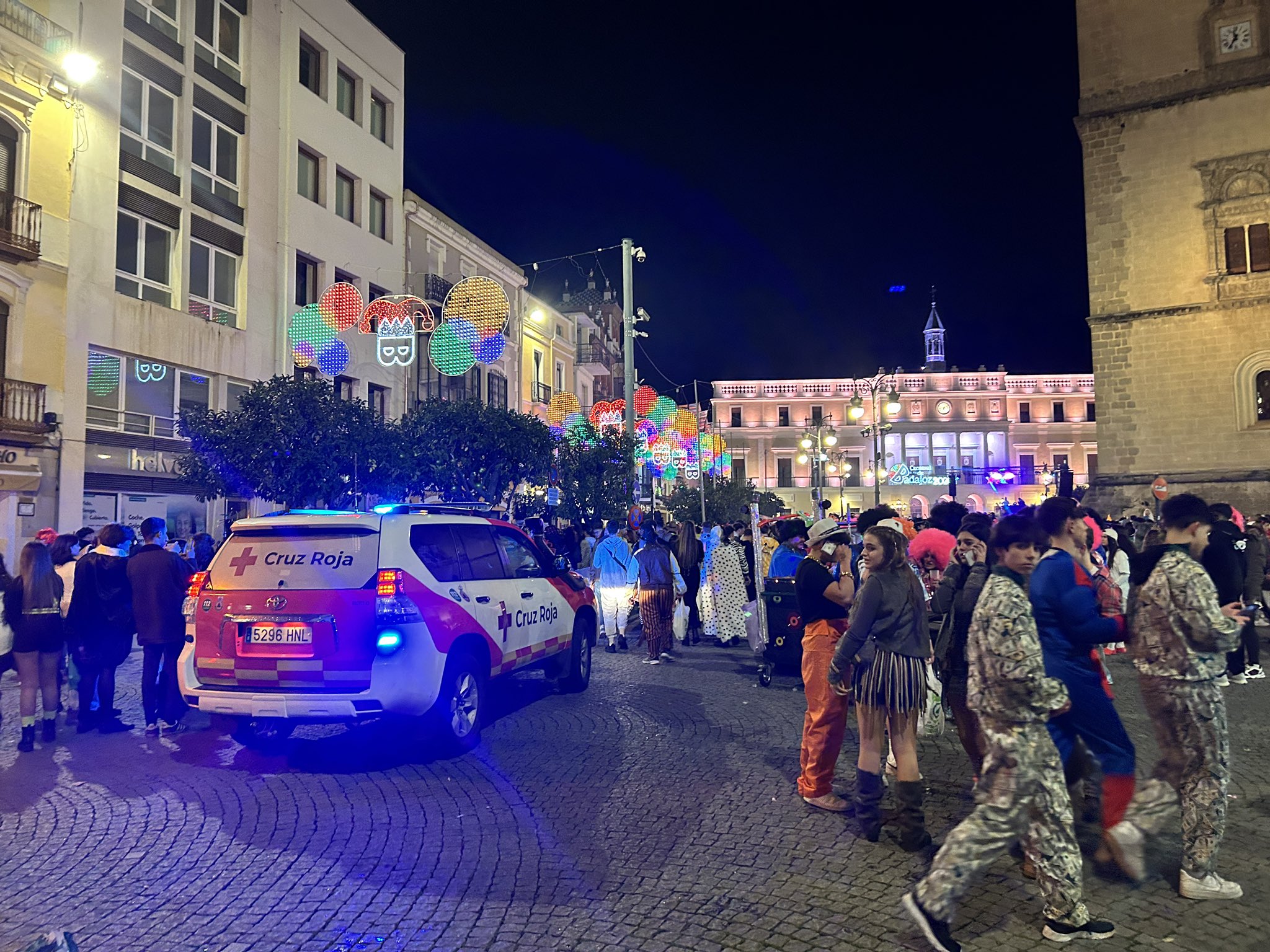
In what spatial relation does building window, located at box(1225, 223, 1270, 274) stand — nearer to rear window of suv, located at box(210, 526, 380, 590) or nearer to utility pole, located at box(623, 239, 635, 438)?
utility pole, located at box(623, 239, 635, 438)

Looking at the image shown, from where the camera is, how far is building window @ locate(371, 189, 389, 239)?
26.3 meters

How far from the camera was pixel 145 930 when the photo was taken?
3.86 metres

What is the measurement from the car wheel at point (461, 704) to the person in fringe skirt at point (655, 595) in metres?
4.01

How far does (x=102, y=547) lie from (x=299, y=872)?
476 centimetres

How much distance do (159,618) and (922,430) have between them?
7104cm

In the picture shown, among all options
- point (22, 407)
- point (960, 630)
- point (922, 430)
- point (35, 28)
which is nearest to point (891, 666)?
point (960, 630)

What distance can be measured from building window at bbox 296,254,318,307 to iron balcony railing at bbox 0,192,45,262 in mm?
7131

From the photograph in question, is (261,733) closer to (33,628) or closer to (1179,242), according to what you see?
(33,628)

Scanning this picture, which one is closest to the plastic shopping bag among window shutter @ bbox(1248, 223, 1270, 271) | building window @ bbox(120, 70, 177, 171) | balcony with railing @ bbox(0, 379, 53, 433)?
balcony with railing @ bbox(0, 379, 53, 433)

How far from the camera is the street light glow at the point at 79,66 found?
15.6 meters

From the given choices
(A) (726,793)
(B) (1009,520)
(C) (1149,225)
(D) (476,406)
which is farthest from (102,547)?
(C) (1149,225)

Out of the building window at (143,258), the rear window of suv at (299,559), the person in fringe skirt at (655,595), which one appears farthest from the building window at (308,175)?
the rear window of suv at (299,559)

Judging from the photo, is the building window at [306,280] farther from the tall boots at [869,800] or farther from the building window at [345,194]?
the tall boots at [869,800]

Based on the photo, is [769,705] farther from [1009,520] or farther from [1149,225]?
[1149,225]
